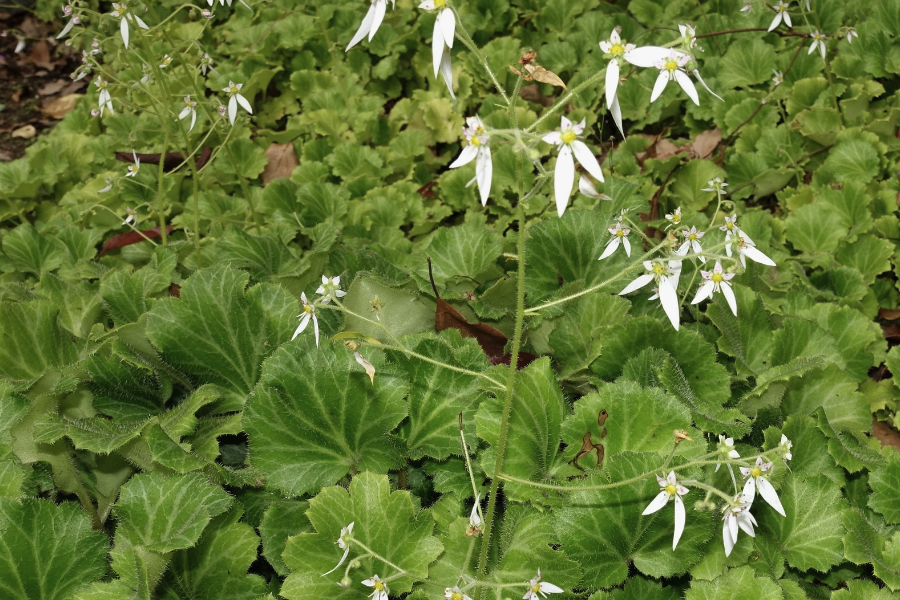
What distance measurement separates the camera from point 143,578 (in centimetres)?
141

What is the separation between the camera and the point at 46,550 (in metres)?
1.50

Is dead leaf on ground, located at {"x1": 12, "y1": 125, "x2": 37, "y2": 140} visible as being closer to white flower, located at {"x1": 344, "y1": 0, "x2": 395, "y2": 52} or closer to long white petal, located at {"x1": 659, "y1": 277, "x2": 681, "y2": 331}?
white flower, located at {"x1": 344, "y1": 0, "x2": 395, "y2": 52}

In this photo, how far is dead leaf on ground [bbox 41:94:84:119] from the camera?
4398 mm

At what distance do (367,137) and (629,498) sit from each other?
7.27ft

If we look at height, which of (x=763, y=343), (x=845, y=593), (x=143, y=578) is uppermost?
(x=143, y=578)

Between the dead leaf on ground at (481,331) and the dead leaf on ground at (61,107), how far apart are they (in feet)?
11.3

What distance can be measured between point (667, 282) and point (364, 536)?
0.81m

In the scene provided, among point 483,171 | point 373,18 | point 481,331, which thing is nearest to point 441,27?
point 373,18

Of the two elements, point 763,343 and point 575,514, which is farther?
point 763,343

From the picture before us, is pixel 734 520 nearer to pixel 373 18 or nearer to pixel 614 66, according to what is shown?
pixel 614 66

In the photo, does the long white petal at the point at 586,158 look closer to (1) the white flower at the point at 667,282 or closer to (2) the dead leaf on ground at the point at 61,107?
(1) the white flower at the point at 667,282

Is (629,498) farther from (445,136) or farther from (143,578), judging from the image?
(445,136)

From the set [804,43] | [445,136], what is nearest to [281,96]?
[445,136]

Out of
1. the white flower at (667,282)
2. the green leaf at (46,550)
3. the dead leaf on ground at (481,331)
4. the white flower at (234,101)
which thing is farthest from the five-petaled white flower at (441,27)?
the white flower at (234,101)
